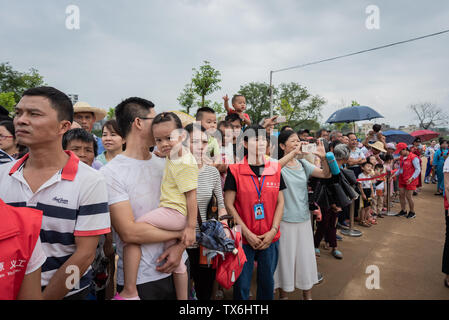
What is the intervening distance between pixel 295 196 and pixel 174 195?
166 centimetres

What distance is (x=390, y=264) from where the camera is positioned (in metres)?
3.76

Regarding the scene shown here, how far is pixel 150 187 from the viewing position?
5.09 feet

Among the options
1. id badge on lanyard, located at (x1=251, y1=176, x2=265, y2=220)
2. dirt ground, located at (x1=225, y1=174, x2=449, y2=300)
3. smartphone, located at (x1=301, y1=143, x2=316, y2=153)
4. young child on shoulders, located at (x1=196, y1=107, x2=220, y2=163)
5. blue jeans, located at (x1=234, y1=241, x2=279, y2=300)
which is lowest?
dirt ground, located at (x1=225, y1=174, x2=449, y2=300)

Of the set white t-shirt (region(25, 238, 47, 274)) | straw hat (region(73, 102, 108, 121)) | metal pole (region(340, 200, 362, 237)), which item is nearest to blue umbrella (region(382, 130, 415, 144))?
metal pole (region(340, 200, 362, 237))

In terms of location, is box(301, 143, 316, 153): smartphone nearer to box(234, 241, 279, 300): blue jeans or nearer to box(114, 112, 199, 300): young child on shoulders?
box(234, 241, 279, 300): blue jeans

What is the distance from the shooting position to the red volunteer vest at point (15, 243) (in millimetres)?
996

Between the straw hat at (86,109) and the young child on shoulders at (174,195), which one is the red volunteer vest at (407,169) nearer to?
the young child on shoulders at (174,195)

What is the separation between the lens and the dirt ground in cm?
301

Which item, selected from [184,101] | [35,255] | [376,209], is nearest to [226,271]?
[35,255]

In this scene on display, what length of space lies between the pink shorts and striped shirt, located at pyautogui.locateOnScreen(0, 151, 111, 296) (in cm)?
24

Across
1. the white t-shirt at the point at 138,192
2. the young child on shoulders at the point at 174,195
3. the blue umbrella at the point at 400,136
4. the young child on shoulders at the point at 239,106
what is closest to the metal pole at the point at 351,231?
the young child on shoulders at the point at 239,106

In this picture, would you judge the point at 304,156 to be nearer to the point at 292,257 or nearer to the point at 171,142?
the point at 292,257

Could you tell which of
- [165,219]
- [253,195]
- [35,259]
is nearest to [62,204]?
[35,259]

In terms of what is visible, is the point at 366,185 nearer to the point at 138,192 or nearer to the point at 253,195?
the point at 253,195
